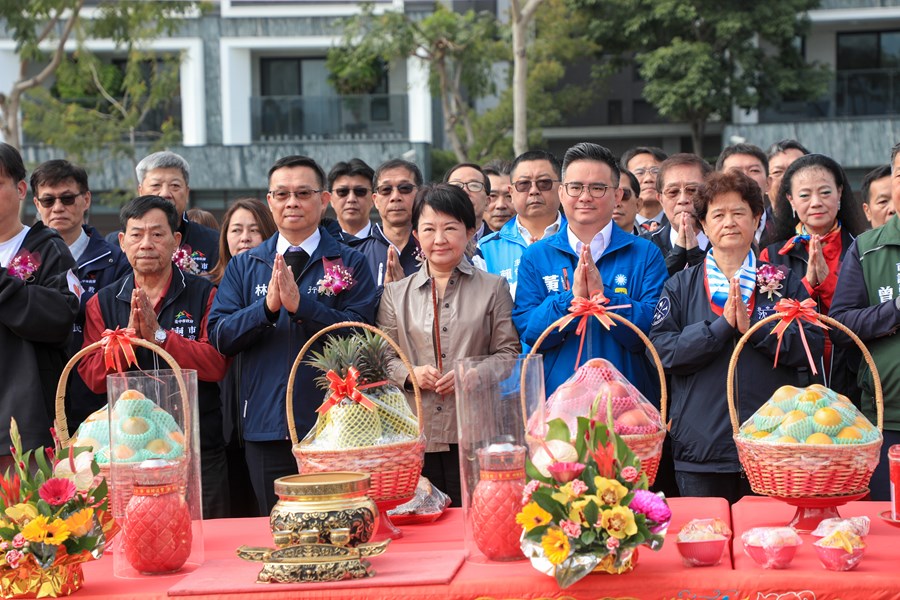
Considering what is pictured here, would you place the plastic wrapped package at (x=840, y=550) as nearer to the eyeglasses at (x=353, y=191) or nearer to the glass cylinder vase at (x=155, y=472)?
the glass cylinder vase at (x=155, y=472)

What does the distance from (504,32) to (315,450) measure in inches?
570

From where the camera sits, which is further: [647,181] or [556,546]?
[647,181]

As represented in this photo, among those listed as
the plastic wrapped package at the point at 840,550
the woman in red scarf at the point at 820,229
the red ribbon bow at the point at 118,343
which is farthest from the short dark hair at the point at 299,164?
the plastic wrapped package at the point at 840,550

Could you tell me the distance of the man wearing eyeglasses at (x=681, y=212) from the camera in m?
4.74

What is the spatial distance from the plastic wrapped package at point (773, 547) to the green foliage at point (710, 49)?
57.3 feet

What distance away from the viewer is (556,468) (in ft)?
8.59

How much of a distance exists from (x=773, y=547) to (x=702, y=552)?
164 mm

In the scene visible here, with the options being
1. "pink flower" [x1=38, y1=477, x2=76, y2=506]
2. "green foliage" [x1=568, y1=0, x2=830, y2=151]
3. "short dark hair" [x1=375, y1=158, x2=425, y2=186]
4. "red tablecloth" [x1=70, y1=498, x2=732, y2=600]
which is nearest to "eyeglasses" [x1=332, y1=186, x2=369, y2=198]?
"short dark hair" [x1=375, y1=158, x2=425, y2=186]

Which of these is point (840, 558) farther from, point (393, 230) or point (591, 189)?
point (393, 230)

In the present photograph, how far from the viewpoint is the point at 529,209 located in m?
5.20

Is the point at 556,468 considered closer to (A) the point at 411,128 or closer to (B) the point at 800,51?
(A) the point at 411,128

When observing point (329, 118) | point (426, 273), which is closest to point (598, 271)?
point (426, 273)

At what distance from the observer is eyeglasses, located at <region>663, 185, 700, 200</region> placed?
514cm

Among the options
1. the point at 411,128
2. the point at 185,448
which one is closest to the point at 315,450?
the point at 185,448
